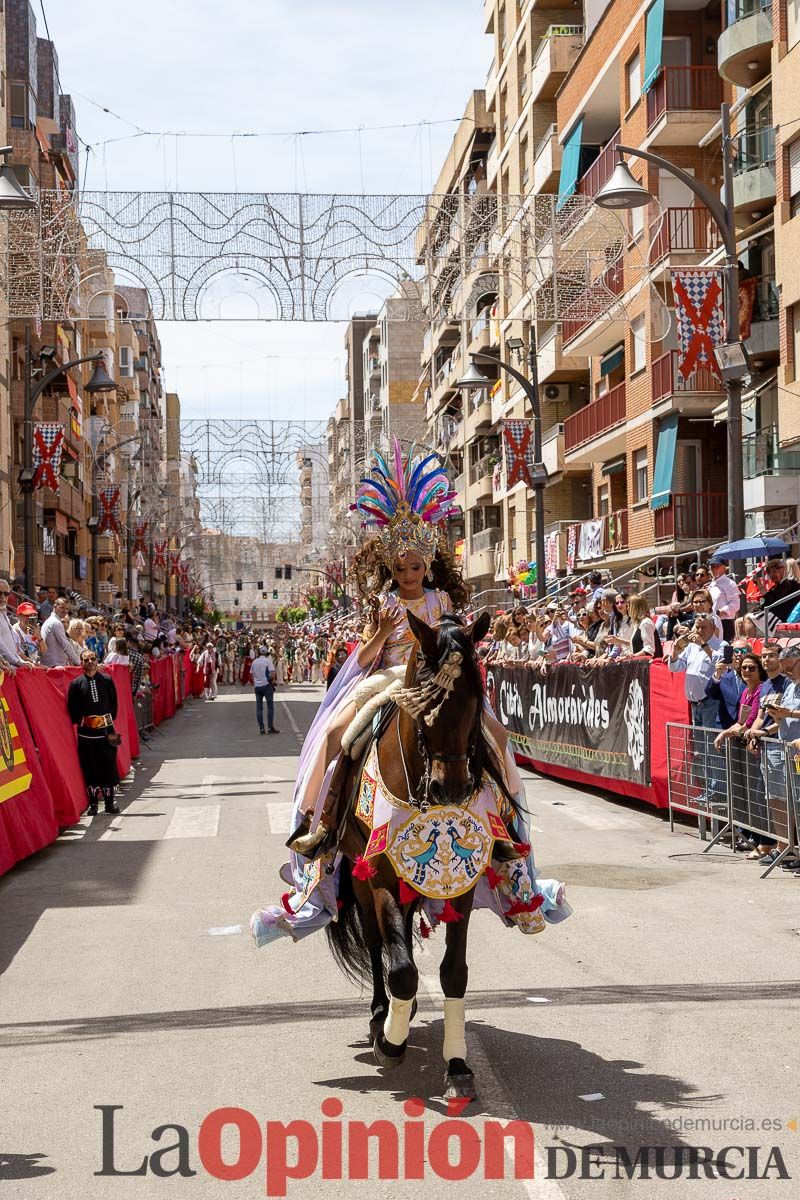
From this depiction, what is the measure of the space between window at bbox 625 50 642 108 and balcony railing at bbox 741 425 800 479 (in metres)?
10.9

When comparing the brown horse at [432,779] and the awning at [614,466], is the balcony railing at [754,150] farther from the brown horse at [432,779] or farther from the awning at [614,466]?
the brown horse at [432,779]

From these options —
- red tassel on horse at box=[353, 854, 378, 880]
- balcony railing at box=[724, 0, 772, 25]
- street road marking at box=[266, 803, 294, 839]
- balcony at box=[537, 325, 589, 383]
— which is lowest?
street road marking at box=[266, 803, 294, 839]

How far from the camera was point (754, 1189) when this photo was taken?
4488mm

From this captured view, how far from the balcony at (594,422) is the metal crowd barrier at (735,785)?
22.9 meters

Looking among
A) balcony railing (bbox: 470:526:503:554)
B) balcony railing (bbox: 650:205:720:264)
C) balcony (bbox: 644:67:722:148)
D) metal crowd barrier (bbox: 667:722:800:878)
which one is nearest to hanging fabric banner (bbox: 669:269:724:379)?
metal crowd barrier (bbox: 667:722:800:878)

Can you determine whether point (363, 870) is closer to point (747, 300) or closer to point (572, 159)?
point (747, 300)

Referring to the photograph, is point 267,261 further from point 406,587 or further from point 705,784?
point 406,587

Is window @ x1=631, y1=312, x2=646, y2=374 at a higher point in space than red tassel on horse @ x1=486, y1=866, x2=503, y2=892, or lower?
higher

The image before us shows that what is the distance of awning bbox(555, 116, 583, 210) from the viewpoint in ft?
127

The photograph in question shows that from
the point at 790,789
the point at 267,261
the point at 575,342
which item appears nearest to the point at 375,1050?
the point at 790,789

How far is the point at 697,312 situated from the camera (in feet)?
66.3

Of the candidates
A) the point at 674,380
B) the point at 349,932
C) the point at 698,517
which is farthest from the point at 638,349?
the point at 349,932

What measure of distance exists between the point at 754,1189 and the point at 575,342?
35616 mm

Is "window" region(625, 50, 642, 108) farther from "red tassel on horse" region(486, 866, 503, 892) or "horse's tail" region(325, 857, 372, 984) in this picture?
"red tassel on horse" region(486, 866, 503, 892)
